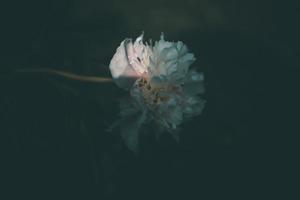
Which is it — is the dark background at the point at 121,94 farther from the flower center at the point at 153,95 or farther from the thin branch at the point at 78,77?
the flower center at the point at 153,95

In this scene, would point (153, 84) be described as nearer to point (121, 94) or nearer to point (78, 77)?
point (78, 77)

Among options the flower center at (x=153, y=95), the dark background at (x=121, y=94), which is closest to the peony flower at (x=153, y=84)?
the flower center at (x=153, y=95)

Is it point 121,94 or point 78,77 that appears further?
point 121,94

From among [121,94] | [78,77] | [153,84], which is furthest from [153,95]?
[121,94]

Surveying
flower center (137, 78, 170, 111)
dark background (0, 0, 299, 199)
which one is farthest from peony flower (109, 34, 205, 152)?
dark background (0, 0, 299, 199)

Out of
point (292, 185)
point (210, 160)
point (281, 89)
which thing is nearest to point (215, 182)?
point (210, 160)

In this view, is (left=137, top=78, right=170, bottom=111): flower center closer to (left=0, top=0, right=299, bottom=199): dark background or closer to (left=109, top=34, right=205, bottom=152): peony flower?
(left=109, top=34, right=205, bottom=152): peony flower

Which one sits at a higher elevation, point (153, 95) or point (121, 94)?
point (121, 94)
